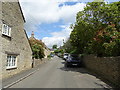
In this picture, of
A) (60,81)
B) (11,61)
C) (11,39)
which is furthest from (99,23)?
(11,61)

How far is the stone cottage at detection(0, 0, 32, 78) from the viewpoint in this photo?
35.5ft

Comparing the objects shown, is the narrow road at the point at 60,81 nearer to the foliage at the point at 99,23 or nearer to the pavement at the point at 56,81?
the pavement at the point at 56,81

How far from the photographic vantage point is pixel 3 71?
35.1ft

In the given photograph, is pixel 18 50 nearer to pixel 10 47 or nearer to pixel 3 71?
pixel 10 47

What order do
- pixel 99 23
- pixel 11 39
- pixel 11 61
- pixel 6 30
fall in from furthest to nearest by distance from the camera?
pixel 99 23 → pixel 11 61 → pixel 11 39 → pixel 6 30

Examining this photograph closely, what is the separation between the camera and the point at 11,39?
12.4 metres

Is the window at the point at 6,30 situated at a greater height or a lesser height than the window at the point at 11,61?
greater

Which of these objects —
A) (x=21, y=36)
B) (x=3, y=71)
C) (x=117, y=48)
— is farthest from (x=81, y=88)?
(x=21, y=36)

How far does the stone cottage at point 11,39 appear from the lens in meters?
10.8

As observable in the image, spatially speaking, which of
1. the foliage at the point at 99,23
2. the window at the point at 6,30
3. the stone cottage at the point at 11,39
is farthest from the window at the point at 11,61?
the foliage at the point at 99,23

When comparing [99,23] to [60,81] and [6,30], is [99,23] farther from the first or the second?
[6,30]

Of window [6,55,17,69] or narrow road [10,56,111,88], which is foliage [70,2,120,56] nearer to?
narrow road [10,56,111,88]

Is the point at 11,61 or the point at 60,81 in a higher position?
the point at 11,61

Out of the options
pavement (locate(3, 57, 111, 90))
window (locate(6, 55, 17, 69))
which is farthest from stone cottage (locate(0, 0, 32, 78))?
pavement (locate(3, 57, 111, 90))
